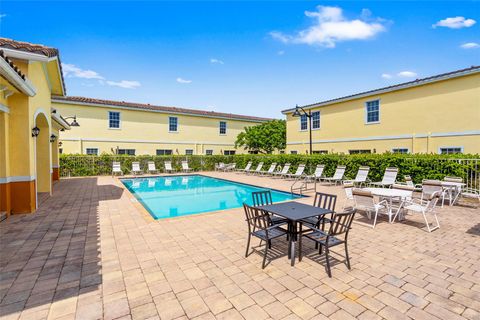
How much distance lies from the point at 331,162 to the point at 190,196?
8548 mm

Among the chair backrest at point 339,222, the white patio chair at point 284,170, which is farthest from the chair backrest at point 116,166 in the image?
the chair backrest at point 339,222

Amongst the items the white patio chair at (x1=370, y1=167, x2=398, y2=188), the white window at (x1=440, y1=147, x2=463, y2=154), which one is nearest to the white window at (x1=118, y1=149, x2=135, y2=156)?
the white patio chair at (x1=370, y1=167, x2=398, y2=188)

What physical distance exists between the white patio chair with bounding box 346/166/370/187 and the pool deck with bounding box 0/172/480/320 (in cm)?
616

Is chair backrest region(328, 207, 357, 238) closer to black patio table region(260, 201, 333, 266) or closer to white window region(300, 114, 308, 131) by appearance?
black patio table region(260, 201, 333, 266)

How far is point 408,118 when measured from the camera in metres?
14.7

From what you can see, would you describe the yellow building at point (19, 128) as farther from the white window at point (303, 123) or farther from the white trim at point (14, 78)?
the white window at point (303, 123)

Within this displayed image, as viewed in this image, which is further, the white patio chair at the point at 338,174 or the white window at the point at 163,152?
the white window at the point at 163,152

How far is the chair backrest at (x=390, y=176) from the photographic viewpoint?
35.0 feet

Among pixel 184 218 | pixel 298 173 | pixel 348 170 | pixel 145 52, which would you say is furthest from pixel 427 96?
pixel 145 52

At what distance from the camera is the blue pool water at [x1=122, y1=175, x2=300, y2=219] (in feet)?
31.7

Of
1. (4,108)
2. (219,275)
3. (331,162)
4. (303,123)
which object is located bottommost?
(219,275)

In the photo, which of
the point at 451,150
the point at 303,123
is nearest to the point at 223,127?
the point at 303,123

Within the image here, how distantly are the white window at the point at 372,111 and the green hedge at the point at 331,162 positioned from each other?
466cm

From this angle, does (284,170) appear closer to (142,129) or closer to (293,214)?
(293,214)
